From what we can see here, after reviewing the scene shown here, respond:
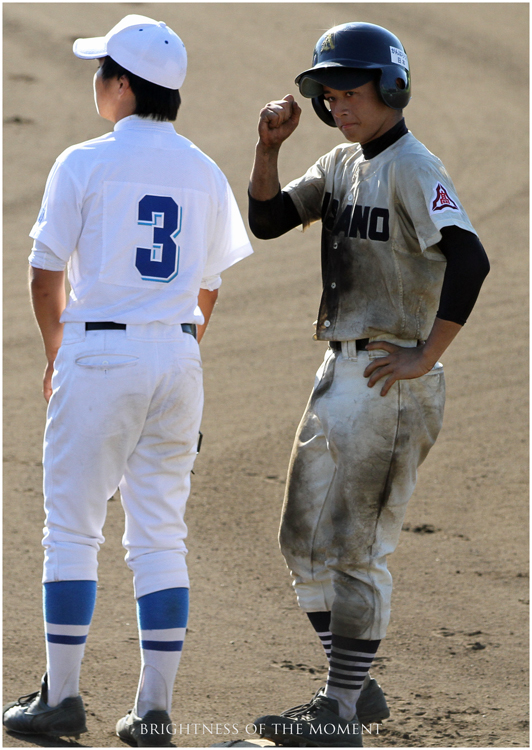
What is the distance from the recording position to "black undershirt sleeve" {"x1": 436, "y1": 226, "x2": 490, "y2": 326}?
3.21m

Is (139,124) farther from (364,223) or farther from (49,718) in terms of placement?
(49,718)

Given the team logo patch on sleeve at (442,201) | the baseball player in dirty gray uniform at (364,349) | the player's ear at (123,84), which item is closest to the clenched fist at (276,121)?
the baseball player in dirty gray uniform at (364,349)

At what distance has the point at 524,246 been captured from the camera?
11.5 metres

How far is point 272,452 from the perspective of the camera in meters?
7.12

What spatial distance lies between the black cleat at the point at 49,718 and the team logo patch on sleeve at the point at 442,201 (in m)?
1.99

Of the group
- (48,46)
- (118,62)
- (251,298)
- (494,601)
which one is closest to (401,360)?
(118,62)

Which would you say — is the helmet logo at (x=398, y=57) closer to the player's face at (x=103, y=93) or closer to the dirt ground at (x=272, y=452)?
the player's face at (x=103, y=93)

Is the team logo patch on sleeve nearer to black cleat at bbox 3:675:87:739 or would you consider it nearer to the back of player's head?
the back of player's head

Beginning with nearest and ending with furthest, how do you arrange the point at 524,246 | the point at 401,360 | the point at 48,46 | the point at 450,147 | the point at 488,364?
the point at 401,360, the point at 488,364, the point at 524,246, the point at 450,147, the point at 48,46

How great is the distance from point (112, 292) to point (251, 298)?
6987 millimetres

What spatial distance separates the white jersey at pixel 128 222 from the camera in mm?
3107

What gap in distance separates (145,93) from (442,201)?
40.8 inches

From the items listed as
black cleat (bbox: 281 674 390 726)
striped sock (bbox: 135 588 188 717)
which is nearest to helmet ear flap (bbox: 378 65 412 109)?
striped sock (bbox: 135 588 188 717)

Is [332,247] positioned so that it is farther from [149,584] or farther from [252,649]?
[252,649]
